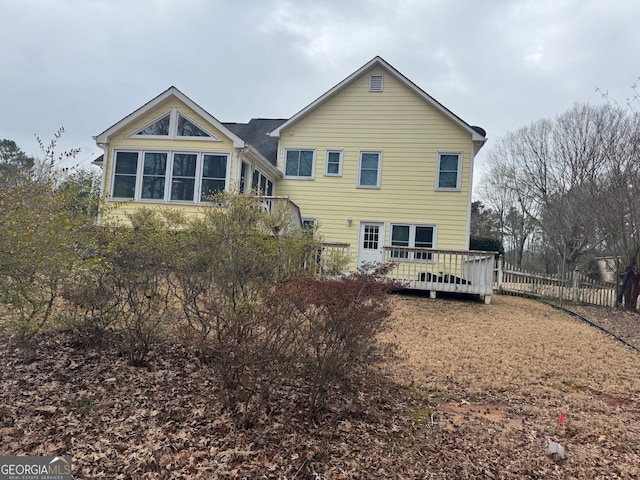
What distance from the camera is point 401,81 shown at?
13992 mm

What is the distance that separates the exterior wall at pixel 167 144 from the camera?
12.0 meters

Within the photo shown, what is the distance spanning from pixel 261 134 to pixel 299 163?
3.40 metres

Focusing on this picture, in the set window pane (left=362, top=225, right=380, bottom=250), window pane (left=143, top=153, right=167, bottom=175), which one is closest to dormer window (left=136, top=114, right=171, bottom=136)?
window pane (left=143, top=153, right=167, bottom=175)

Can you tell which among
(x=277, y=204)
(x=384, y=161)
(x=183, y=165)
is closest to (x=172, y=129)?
(x=183, y=165)

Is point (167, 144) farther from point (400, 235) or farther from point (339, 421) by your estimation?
point (339, 421)

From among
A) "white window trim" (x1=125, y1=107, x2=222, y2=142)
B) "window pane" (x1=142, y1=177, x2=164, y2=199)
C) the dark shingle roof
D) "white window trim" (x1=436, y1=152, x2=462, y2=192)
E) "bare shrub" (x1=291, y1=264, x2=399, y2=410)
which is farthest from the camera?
the dark shingle roof

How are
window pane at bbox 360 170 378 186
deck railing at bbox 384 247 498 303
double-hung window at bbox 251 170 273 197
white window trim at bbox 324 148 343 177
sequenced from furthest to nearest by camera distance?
white window trim at bbox 324 148 343 177 < window pane at bbox 360 170 378 186 < double-hung window at bbox 251 170 273 197 < deck railing at bbox 384 247 498 303

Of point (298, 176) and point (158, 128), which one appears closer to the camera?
point (158, 128)

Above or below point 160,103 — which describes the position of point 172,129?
below

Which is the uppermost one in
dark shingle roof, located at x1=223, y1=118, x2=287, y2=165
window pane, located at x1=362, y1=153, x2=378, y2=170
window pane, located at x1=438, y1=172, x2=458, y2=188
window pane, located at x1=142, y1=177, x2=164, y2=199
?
dark shingle roof, located at x1=223, y1=118, x2=287, y2=165

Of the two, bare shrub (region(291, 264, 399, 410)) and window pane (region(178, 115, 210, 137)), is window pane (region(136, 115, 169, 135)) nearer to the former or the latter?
window pane (region(178, 115, 210, 137))

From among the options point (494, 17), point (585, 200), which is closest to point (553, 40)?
point (494, 17)

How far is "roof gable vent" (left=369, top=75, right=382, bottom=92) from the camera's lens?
14235 millimetres

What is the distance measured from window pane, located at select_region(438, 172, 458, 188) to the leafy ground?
8.67 m
